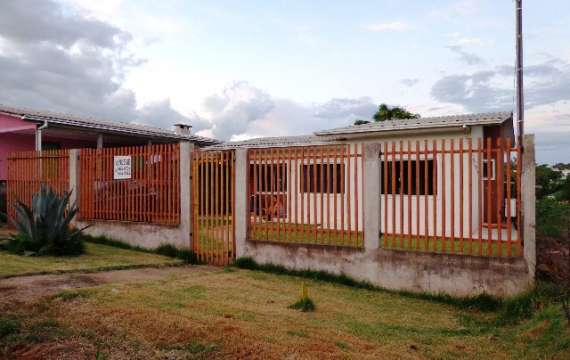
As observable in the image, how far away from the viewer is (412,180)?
42.5ft

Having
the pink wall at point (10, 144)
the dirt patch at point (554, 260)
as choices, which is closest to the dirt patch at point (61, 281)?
the dirt patch at point (554, 260)

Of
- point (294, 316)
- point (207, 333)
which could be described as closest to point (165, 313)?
point (207, 333)

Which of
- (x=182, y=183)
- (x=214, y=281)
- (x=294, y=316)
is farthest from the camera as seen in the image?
(x=182, y=183)

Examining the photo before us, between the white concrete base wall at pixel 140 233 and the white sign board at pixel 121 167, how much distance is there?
1.02m

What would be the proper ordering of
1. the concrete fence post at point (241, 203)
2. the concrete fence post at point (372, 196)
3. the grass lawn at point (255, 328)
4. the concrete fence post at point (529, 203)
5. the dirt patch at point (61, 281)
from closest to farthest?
the grass lawn at point (255, 328), the dirt patch at point (61, 281), the concrete fence post at point (529, 203), the concrete fence post at point (372, 196), the concrete fence post at point (241, 203)

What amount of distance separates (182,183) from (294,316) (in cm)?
467

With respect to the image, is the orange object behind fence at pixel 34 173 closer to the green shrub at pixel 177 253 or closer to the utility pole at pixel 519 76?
the green shrub at pixel 177 253

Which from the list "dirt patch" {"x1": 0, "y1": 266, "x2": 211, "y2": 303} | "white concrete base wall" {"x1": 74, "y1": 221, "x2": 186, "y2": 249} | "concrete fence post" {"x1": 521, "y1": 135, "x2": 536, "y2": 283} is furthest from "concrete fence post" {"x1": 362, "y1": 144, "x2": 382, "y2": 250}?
"white concrete base wall" {"x1": 74, "y1": 221, "x2": 186, "y2": 249}

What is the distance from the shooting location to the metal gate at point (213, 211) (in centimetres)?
834

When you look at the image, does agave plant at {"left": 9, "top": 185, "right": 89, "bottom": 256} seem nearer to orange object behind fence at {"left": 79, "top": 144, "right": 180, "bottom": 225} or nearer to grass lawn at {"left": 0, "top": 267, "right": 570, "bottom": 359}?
orange object behind fence at {"left": 79, "top": 144, "right": 180, "bottom": 225}

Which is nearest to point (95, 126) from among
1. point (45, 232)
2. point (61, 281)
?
point (45, 232)

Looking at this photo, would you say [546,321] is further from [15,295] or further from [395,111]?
[395,111]

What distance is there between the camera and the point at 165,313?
4.77 meters

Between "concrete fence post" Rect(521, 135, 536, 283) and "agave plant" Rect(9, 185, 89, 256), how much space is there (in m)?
7.51
